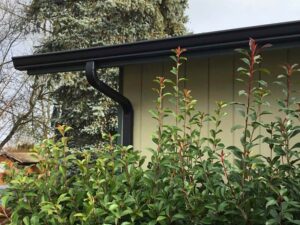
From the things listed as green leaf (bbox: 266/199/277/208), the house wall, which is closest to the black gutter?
the house wall

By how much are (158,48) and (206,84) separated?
57 centimetres

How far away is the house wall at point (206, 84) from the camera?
3375 millimetres

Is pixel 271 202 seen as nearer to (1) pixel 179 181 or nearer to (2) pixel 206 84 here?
(1) pixel 179 181

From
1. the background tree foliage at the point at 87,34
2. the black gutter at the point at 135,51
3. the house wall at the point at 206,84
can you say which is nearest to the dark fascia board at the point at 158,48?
the black gutter at the point at 135,51

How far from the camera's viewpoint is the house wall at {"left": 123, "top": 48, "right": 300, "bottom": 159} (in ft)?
11.1

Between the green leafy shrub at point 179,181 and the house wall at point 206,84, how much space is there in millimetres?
669

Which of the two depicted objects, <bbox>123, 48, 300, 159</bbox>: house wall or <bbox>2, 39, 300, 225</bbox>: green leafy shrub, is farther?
<bbox>123, 48, 300, 159</bbox>: house wall

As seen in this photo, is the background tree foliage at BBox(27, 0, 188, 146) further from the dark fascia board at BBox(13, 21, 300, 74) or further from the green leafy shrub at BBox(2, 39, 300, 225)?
the green leafy shrub at BBox(2, 39, 300, 225)

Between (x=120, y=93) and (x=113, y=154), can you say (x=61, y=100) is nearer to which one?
(x=120, y=93)

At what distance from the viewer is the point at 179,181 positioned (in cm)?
259

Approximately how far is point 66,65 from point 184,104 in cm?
147

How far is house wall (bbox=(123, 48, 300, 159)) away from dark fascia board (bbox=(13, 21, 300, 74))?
18cm

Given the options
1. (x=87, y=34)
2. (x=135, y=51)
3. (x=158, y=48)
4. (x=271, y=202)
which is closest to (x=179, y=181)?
(x=271, y=202)

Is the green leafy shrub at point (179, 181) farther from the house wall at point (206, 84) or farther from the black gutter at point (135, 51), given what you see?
the house wall at point (206, 84)
